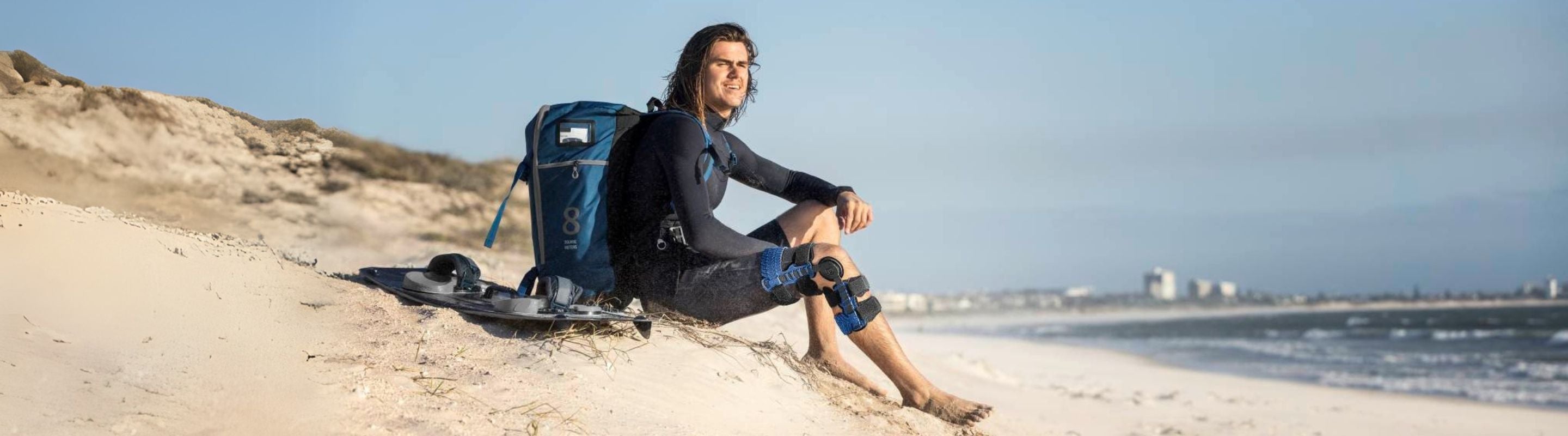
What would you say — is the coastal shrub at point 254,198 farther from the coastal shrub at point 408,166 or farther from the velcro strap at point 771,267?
the velcro strap at point 771,267

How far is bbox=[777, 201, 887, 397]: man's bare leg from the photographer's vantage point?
4762 mm

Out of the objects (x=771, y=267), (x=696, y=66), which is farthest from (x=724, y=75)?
(x=771, y=267)

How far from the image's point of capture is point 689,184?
4.02 m

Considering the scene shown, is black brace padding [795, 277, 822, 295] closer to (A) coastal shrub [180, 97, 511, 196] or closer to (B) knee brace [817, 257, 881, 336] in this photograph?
(B) knee brace [817, 257, 881, 336]

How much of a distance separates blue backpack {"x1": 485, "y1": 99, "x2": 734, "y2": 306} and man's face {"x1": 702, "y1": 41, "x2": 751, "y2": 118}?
1.17 ft

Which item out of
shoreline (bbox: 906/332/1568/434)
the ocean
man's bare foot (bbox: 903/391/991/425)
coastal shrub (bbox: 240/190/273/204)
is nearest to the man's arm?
man's bare foot (bbox: 903/391/991/425)

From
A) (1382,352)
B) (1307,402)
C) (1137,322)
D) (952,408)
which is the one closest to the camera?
(952,408)

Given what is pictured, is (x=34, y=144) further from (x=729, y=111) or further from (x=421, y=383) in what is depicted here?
(x=729, y=111)

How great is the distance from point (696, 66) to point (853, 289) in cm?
117

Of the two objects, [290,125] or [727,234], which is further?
[290,125]

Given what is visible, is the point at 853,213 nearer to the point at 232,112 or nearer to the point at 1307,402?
the point at 232,112

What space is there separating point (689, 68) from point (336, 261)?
15.1 feet

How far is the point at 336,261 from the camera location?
8.09 m

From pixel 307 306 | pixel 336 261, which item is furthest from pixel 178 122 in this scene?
pixel 336 261
